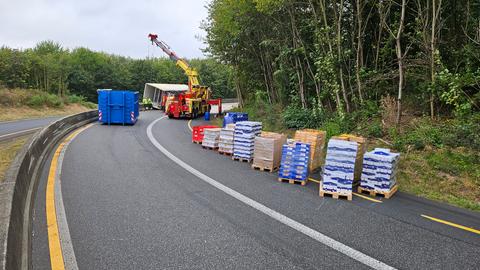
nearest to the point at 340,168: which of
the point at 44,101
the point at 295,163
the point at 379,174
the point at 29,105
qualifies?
the point at 379,174

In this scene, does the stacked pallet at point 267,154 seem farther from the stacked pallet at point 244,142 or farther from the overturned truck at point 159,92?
the overturned truck at point 159,92

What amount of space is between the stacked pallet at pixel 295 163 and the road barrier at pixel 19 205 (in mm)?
5450

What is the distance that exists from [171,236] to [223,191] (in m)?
2.51

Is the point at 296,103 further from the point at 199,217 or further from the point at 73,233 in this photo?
the point at 73,233

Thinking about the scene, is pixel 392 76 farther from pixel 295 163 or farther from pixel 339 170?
pixel 339 170

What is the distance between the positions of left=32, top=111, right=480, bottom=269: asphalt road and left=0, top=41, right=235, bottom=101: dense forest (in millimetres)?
23638

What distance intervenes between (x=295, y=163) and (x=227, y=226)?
3578 mm

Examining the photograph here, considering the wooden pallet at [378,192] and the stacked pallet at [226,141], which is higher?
the stacked pallet at [226,141]

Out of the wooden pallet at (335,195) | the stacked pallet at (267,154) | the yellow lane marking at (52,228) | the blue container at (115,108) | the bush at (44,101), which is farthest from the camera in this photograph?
the bush at (44,101)


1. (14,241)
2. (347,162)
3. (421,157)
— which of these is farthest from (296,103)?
(14,241)

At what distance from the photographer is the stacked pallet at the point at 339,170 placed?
7.69m

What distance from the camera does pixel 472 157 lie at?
9.50m

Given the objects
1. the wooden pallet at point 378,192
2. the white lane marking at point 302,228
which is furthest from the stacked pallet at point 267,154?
the wooden pallet at point 378,192

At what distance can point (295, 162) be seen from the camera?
8852 millimetres
